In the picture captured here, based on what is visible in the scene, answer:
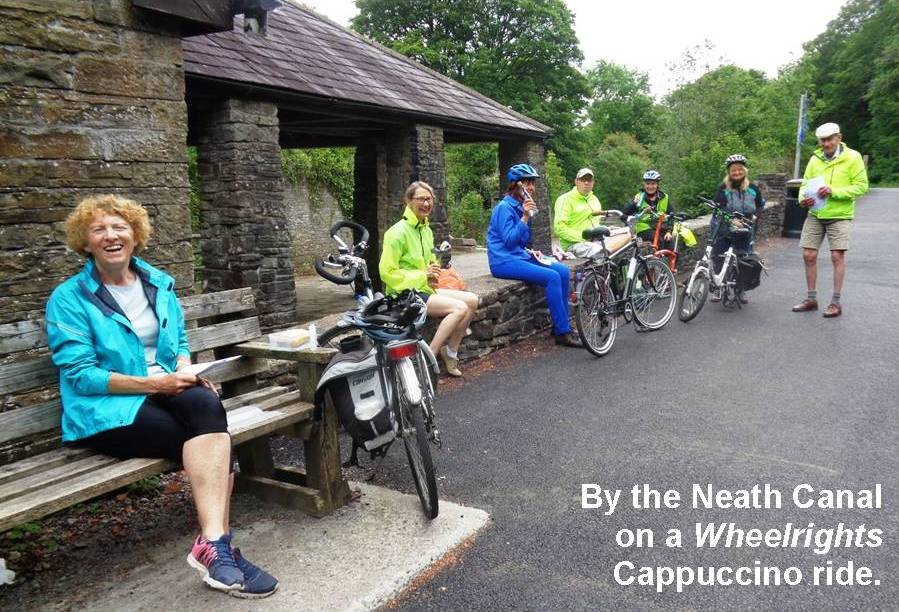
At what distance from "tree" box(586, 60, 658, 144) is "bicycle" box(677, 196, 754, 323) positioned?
48.2 meters

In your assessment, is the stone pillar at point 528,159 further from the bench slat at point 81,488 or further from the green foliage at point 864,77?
the green foliage at point 864,77

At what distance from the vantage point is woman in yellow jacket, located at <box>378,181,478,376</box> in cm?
528

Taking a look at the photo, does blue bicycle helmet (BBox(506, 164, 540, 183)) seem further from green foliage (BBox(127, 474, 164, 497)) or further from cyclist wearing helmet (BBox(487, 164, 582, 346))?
green foliage (BBox(127, 474, 164, 497))

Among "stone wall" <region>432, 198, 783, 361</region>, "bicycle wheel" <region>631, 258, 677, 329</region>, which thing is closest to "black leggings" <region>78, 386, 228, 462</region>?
"stone wall" <region>432, 198, 783, 361</region>

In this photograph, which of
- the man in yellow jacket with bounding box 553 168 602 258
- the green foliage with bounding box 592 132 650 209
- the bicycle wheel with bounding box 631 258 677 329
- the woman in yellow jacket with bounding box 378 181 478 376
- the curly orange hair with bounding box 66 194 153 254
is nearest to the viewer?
the curly orange hair with bounding box 66 194 153 254

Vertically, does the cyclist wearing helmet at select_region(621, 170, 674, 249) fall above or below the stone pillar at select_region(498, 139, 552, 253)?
below

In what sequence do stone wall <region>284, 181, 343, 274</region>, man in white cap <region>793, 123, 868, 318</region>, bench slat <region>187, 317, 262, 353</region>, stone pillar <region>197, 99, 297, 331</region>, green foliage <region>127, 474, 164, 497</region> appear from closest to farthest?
bench slat <region>187, 317, 262, 353</region> < green foliage <region>127, 474, 164, 497</region> < man in white cap <region>793, 123, 868, 318</region> < stone pillar <region>197, 99, 297, 331</region> < stone wall <region>284, 181, 343, 274</region>

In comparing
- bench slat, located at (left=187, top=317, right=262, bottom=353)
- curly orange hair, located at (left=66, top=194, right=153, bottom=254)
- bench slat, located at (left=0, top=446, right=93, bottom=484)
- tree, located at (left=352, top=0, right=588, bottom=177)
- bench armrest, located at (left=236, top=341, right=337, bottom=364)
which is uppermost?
tree, located at (left=352, top=0, right=588, bottom=177)

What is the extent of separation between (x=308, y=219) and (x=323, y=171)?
4.81 ft

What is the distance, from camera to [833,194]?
7523mm

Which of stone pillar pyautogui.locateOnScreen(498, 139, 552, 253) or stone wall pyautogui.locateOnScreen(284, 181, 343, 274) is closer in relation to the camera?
stone pillar pyautogui.locateOnScreen(498, 139, 552, 253)

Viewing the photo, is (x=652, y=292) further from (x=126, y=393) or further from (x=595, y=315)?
(x=126, y=393)

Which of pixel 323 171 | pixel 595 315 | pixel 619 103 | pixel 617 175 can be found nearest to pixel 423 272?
pixel 595 315

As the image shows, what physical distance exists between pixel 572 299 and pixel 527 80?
89.7 feet
